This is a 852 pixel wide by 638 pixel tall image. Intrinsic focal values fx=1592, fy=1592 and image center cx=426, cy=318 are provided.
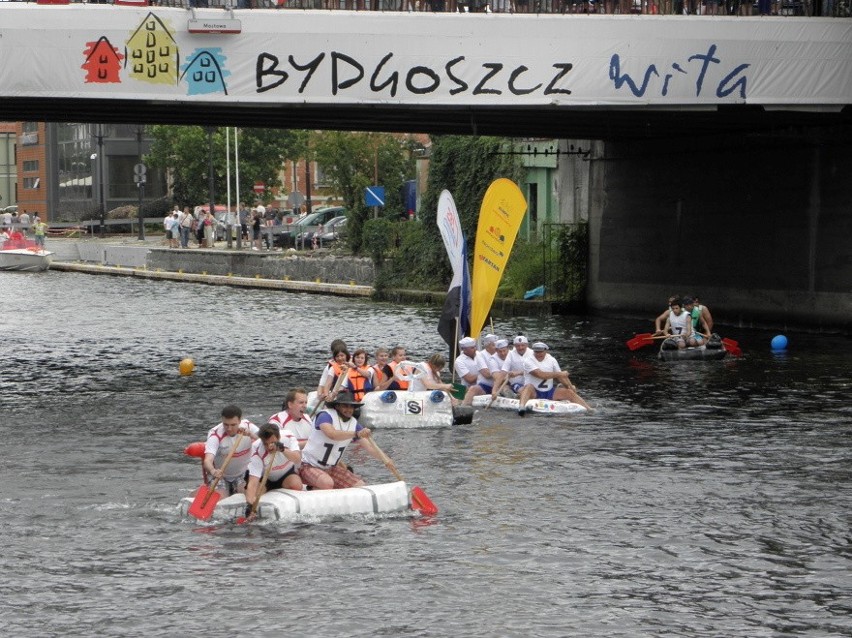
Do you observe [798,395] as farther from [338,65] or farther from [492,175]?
[492,175]

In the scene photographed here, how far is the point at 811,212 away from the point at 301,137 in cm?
5014

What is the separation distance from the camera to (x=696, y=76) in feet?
101

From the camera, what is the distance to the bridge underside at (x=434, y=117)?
30.7 m

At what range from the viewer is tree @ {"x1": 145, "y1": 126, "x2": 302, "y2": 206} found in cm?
8350

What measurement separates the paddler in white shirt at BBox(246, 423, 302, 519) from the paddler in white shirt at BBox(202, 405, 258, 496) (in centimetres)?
13

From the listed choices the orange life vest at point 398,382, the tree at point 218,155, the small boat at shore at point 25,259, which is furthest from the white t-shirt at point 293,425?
the tree at point 218,155

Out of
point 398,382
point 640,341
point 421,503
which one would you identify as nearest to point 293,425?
point 421,503

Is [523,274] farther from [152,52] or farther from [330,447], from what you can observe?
[330,447]

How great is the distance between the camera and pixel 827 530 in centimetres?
1698

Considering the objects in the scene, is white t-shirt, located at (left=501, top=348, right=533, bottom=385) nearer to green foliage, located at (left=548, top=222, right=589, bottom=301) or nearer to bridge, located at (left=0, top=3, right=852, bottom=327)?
bridge, located at (left=0, top=3, right=852, bottom=327)

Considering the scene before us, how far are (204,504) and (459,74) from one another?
45.9ft

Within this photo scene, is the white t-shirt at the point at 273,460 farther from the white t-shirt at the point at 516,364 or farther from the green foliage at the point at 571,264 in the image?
the green foliage at the point at 571,264

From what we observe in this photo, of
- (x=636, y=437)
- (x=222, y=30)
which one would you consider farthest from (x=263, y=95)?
(x=636, y=437)

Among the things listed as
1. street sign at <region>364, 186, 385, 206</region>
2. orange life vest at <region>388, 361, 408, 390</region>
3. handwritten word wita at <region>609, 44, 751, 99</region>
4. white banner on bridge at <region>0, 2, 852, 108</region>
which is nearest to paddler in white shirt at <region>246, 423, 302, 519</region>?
orange life vest at <region>388, 361, 408, 390</region>
